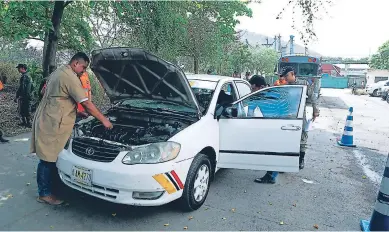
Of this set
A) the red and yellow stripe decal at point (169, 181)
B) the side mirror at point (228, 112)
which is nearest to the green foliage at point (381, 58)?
the side mirror at point (228, 112)

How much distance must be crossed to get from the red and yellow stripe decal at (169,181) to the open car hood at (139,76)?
3.21ft

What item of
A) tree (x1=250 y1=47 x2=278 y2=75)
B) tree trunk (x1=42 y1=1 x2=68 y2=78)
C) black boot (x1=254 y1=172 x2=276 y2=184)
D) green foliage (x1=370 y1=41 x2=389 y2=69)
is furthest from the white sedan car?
green foliage (x1=370 y1=41 x2=389 y2=69)

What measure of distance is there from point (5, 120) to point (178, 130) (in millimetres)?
6265

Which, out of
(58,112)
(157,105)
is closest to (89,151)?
(58,112)

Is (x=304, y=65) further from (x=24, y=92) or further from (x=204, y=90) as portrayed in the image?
(x=24, y=92)

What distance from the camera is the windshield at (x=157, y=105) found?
13.3ft

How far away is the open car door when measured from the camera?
13.0 feet

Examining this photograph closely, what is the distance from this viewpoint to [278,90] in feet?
14.3

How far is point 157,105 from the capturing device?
14.2ft

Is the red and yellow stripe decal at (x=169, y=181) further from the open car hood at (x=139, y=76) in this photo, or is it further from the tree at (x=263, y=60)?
the tree at (x=263, y=60)

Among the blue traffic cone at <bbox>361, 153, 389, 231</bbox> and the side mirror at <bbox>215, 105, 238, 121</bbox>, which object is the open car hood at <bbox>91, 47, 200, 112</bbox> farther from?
the blue traffic cone at <bbox>361, 153, 389, 231</bbox>

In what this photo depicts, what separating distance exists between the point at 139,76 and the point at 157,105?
0.48m

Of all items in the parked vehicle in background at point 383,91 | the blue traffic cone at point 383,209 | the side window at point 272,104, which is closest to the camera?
the blue traffic cone at point 383,209

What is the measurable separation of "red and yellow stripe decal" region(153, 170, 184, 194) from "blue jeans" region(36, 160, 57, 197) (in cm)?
137
